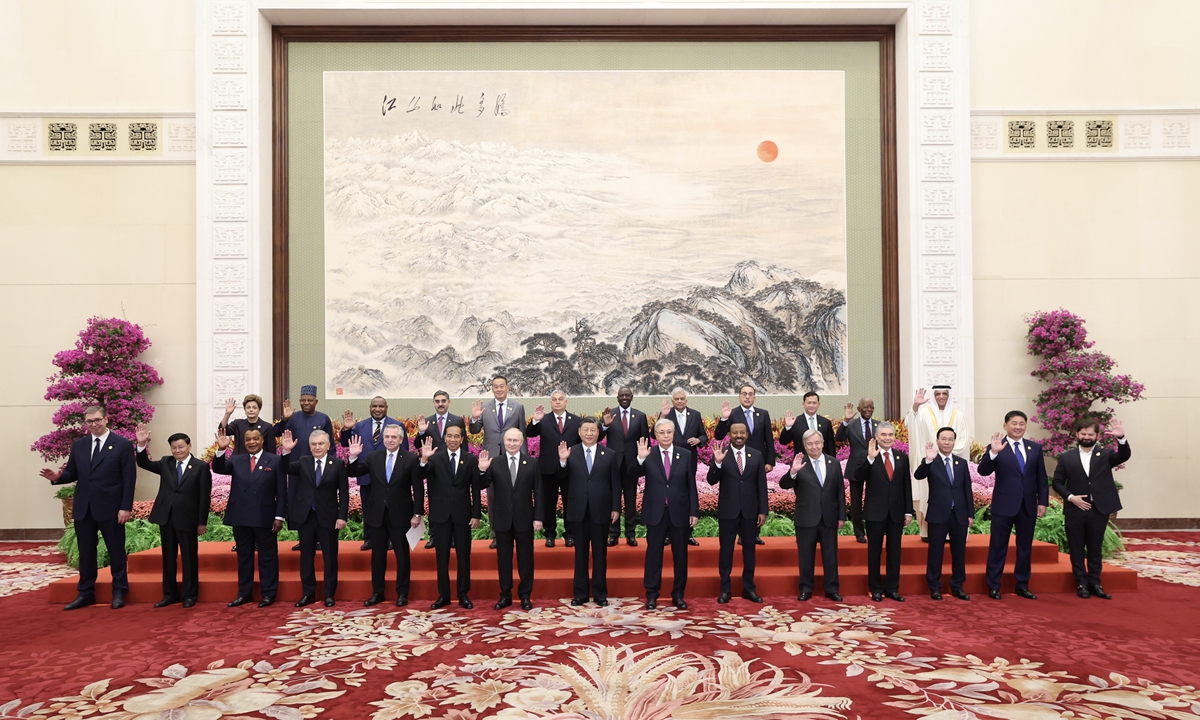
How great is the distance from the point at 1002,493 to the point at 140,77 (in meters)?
11.6

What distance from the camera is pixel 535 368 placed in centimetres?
1120

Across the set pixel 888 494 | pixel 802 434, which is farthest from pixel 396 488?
pixel 888 494

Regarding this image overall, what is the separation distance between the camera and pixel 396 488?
6.71 m

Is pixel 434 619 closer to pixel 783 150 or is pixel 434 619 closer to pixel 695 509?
pixel 695 509

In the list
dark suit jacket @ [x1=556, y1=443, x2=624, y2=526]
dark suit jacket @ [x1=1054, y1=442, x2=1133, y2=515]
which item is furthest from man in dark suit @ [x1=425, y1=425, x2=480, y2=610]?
dark suit jacket @ [x1=1054, y1=442, x2=1133, y2=515]

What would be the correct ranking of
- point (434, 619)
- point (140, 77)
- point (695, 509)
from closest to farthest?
point (434, 619), point (695, 509), point (140, 77)

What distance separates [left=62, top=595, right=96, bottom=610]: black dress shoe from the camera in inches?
268

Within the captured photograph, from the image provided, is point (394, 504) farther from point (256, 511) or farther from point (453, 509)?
point (256, 511)

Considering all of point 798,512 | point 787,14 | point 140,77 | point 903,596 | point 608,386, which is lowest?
point 903,596

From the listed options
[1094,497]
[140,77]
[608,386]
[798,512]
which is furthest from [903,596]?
[140,77]

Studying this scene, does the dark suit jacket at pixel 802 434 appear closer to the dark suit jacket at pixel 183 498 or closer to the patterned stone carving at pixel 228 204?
the dark suit jacket at pixel 183 498

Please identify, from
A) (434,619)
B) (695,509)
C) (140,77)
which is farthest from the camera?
(140,77)

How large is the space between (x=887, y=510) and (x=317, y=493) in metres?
4.85

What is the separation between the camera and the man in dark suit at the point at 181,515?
22.3ft
